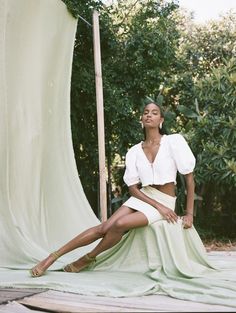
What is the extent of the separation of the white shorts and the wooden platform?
0.54 metres

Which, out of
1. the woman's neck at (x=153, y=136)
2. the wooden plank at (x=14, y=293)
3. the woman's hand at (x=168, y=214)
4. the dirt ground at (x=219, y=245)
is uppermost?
the woman's neck at (x=153, y=136)

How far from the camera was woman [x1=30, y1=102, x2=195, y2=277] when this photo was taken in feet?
7.97

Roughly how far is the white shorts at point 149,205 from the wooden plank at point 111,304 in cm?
54

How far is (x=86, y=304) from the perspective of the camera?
6.03 feet

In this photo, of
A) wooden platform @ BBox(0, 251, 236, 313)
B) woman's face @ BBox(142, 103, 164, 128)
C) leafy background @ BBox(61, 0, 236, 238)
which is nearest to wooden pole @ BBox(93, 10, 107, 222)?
woman's face @ BBox(142, 103, 164, 128)

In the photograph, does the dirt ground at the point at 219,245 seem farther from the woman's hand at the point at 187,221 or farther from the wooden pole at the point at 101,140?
the woman's hand at the point at 187,221

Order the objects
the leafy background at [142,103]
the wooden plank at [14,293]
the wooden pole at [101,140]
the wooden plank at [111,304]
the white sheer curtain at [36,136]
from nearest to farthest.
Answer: the wooden plank at [111,304]
the wooden plank at [14,293]
the white sheer curtain at [36,136]
the wooden pole at [101,140]
the leafy background at [142,103]

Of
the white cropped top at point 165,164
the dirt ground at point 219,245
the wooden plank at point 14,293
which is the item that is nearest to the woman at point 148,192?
the white cropped top at point 165,164

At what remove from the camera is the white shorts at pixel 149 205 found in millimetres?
2457

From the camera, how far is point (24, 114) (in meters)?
3.27

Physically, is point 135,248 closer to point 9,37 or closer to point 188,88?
point 9,37

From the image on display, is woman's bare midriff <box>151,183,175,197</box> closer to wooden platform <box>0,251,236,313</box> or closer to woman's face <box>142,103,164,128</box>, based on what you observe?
woman's face <box>142,103,164,128</box>

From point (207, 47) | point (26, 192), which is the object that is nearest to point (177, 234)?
point (26, 192)

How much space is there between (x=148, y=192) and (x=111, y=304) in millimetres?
847
